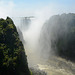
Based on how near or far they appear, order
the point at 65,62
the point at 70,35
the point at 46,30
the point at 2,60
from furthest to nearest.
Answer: the point at 46,30
the point at 70,35
the point at 65,62
the point at 2,60

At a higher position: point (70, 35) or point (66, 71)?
point (70, 35)

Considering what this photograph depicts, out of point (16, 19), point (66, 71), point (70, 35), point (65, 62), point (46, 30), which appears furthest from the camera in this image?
point (16, 19)

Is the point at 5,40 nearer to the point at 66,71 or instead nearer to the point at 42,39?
the point at 66,71

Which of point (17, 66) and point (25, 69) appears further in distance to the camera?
point (25, 69)

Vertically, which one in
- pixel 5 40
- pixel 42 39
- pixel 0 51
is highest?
pixel 5 40

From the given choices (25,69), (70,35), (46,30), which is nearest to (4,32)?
(25,69)

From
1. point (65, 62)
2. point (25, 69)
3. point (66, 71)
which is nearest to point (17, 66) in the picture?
point (25, 69)
